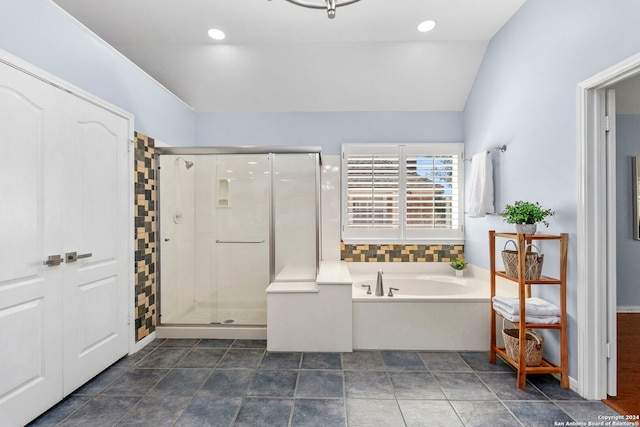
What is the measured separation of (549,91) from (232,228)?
2.76 metres

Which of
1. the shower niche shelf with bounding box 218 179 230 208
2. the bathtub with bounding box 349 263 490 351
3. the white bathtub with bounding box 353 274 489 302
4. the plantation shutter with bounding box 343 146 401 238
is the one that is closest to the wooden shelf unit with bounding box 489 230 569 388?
the bathtub with bounding box 349 263 490 351

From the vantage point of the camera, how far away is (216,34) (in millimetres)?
2811

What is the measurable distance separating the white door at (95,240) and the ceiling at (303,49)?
0.98 metres

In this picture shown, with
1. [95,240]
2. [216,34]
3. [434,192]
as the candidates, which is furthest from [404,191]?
[95,240]

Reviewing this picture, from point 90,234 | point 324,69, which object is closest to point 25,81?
point 90,234

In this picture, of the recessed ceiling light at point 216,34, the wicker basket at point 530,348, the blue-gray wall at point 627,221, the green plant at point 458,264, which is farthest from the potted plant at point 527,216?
the recessed ceiling light at point 216,34

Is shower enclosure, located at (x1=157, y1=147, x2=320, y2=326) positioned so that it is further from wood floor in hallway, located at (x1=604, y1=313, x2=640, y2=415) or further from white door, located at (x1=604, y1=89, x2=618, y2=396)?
wood floor in hallway, located at (x1=604, y1=313, x2=640, y2=415)

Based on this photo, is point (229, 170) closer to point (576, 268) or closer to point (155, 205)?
point (155, 205)

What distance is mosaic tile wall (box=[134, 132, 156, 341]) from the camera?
2.62 meters

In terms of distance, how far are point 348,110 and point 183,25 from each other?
182 centimetres

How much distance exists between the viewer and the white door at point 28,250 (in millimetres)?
1581

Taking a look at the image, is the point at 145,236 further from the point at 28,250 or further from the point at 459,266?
the point at 459,266

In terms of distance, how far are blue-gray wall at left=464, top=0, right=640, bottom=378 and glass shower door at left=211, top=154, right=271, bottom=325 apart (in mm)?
2125

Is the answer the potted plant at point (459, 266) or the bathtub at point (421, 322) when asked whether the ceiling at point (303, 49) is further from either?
the bathtub at point (421, 322)
